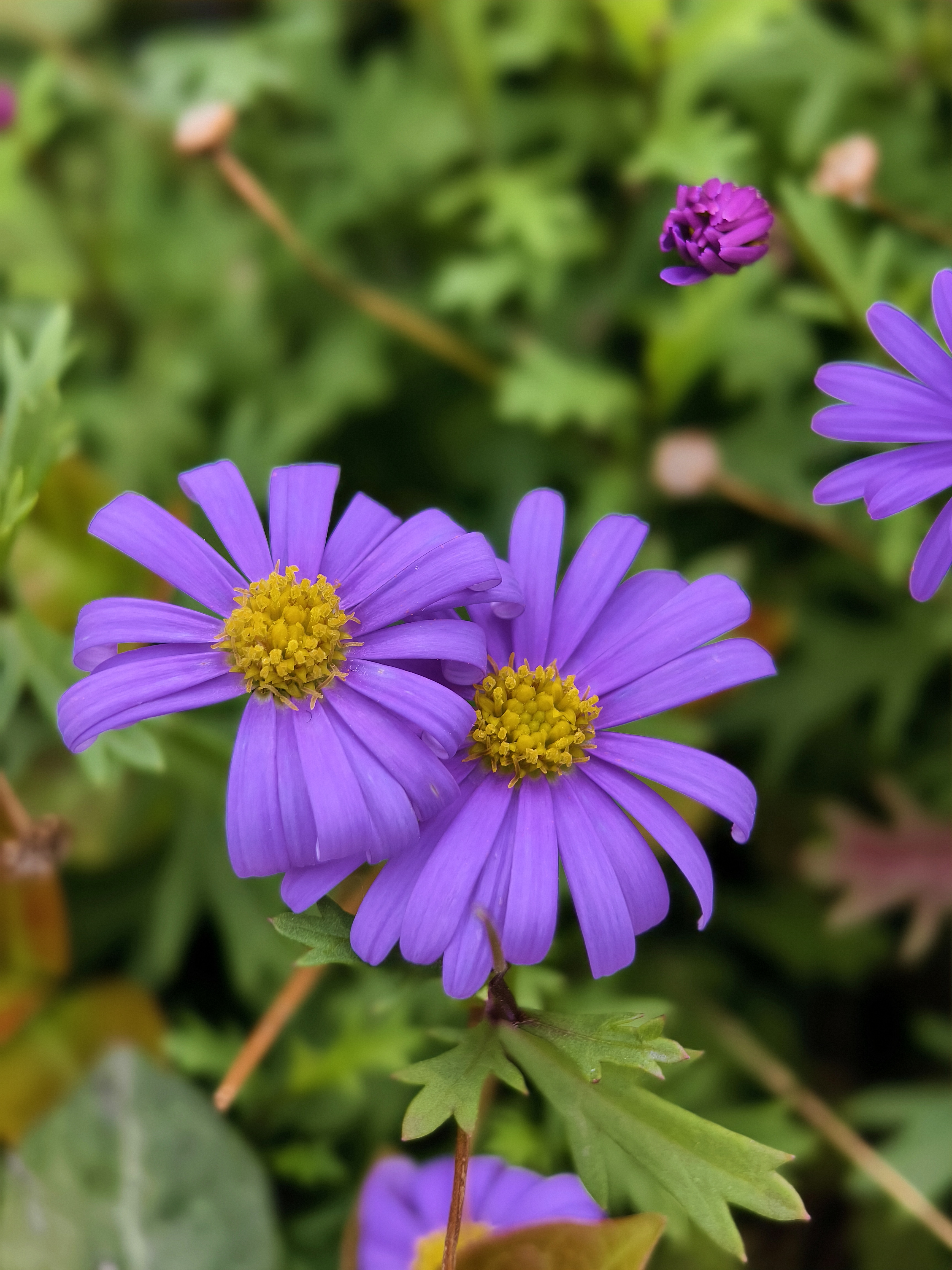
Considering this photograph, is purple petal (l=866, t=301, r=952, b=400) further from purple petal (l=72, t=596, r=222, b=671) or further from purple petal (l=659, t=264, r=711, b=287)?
purple petal (l=72, t=596, r=222, b=671)

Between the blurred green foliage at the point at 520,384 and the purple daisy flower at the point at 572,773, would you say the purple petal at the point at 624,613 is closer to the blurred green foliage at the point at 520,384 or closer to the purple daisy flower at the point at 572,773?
the purple daisy flower at the point at 572,773

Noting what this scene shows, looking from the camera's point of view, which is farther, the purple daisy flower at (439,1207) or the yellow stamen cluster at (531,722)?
the purple daisy flower at (439,1207)

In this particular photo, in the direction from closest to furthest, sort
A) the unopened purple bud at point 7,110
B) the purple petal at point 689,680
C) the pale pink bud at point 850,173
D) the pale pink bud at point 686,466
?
the purple petal at point 689,680
the pale pink bud at point 850,173
the pale pink bud at point 686,466
the unopened purple bud at point 7,110

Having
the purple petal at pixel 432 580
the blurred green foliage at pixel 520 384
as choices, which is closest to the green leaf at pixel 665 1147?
the purple petal at pixel 432 580

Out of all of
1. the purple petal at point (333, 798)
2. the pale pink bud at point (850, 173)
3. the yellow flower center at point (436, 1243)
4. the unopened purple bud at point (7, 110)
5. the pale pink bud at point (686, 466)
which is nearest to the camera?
the purple petal at point (333, 798)

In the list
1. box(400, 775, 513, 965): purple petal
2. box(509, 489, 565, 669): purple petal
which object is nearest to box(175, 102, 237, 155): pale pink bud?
box(509, 489, 565, 669): purple petal
